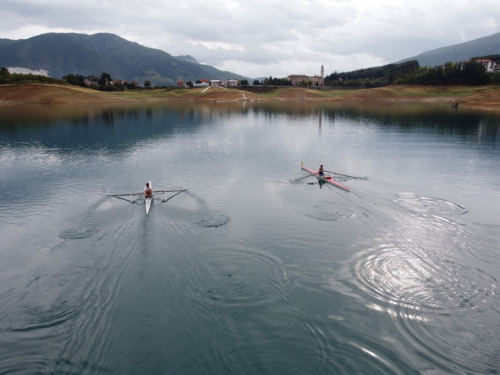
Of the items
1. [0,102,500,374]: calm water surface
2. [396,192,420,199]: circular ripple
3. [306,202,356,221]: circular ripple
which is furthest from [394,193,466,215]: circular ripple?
[306,202,356,221]: circular ripple

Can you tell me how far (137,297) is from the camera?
21.9 m

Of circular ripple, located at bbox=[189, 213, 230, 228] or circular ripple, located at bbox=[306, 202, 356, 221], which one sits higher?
circular ripple, located at bbox=[306, 202, 356, 221]

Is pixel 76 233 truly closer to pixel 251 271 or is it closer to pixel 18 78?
pixel 251 271

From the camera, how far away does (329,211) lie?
35781 mm

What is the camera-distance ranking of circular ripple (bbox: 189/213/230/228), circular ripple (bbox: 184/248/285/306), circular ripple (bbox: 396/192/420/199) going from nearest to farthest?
circular ripple (bbox: 184/248/285/306) < circular ripple (bbox: 189/213/230/228) < circular ripple (bbox: 396/192/420/199)

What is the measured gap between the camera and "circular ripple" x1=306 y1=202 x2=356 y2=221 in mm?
34188

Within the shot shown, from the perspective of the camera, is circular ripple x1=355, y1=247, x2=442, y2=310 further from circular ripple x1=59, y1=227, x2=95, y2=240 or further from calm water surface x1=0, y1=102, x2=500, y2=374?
circular ripple x1=59, y1=227, x2=95, y2=240

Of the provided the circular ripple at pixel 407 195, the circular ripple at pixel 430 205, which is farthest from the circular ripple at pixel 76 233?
the circular ripple at pixel 407 195

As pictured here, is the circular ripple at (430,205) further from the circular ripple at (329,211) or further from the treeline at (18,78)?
the treeline at (18,78)

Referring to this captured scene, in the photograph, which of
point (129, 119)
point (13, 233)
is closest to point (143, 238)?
point (13, 233)

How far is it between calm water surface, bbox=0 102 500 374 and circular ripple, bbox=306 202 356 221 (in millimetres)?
300

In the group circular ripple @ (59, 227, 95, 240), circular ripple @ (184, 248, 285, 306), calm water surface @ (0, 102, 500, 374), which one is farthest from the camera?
circular ripple @ (59, 227, 95, 240)

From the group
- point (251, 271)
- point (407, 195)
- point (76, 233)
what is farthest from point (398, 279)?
point (76, 233)

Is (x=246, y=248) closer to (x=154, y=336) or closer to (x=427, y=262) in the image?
(x=154, y=336)
